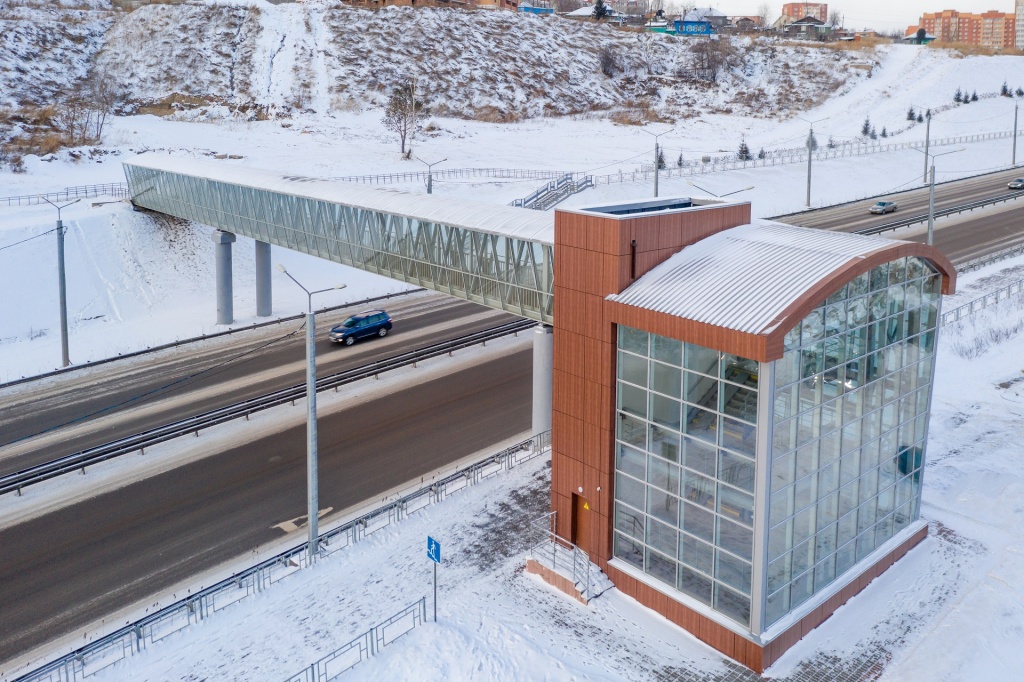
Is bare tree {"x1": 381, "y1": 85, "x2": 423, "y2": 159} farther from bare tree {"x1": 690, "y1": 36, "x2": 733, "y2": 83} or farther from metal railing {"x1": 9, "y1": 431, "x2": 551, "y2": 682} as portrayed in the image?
metal railing {"x1": 9, "y1": 431, "x2": 551, "y2": 682}

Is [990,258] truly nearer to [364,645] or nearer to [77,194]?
[364,645]

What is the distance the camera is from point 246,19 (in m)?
115

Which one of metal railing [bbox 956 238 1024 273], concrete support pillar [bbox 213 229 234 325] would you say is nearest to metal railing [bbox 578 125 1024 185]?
metal railing [bbox 956 238 1024 273]

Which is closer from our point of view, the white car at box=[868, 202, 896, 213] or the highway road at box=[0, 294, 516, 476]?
the highway road at box=[0, 294, 516, 476]

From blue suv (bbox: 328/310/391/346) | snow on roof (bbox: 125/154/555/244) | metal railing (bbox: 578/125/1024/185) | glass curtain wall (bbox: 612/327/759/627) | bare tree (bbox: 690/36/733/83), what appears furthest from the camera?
bare tree (bbox: 690/36/733/83)

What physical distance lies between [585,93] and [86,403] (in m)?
90.3

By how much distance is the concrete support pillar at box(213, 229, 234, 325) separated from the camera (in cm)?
4716

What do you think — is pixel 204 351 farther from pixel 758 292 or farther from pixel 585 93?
pixel 585 93

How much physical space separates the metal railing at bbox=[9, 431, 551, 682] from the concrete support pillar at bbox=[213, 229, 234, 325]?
23.6m

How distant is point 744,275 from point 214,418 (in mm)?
21068

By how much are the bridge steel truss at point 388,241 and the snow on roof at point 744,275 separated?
5406 millimetres

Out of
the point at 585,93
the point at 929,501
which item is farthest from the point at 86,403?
the point at 585,93

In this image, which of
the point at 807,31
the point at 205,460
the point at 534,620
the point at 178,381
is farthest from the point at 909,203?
the point at 807,31

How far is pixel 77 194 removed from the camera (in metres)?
60.6
